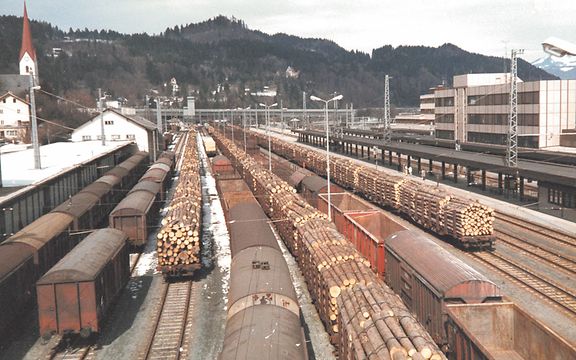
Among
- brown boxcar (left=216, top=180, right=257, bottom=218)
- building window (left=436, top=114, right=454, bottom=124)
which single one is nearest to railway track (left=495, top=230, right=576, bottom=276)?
brown boxcar (left=216, top=180, right=257, bottom=218)

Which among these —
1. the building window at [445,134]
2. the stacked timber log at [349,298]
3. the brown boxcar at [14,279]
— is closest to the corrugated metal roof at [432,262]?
the stacked timber log at [349,298]

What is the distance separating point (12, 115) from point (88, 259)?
89.1 m

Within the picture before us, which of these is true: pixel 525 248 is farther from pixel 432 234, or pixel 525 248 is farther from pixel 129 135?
pixel 129 135

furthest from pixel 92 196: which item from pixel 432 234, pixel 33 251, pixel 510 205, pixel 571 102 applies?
pixel 571 102

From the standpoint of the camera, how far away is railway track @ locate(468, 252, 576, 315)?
1992cm

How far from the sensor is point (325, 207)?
31453mm

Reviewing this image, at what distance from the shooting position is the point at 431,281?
15062 mm

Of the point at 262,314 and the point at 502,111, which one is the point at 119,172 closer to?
the point at 262,314

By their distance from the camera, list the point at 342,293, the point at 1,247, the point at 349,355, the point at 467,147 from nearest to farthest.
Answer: the point at 349,355 < the point at 342,293 < the point at 1,247 < the point at 467,147

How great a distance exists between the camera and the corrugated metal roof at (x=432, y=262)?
14562mm

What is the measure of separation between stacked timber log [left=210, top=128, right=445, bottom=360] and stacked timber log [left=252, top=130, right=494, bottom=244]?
7661 millimetres

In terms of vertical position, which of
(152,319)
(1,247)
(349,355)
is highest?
(1,247)

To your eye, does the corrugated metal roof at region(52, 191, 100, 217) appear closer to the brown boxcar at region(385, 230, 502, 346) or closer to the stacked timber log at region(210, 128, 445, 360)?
the stacked timber log at region(210, 128, 445, 360)

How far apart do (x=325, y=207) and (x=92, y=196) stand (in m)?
14.1
